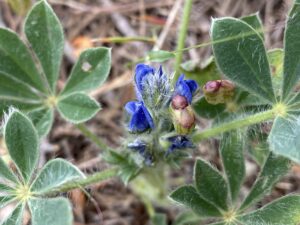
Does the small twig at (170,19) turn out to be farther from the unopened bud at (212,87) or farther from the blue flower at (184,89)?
the blue flower at (184,89)

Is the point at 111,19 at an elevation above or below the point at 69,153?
above

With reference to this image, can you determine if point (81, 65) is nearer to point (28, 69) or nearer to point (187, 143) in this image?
Answer: point (28, 69)

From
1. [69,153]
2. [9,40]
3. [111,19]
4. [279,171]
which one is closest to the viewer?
[279,171]

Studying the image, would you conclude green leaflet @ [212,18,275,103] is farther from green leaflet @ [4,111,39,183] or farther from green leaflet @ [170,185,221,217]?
green leaflet @ [4,111,39,183]

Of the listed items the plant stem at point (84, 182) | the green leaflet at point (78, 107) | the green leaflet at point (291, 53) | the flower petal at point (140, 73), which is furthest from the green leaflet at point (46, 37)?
the green leaflet at point (291, 53)

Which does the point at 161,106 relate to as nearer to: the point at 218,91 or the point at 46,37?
the point at 218,91

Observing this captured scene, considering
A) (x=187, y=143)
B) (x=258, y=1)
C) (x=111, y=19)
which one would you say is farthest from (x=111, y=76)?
(x=187, y=143)
